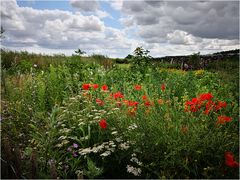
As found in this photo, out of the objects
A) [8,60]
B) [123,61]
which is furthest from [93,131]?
[123,61]

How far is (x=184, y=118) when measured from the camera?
4.04m

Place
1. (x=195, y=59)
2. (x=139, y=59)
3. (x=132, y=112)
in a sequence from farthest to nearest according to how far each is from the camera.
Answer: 1. (x=195, y=59)
2. (x=139, y=59)
3. (x=132, y=112)

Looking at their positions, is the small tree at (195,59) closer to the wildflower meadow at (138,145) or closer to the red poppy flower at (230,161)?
the wildflower meadow at (138,145)

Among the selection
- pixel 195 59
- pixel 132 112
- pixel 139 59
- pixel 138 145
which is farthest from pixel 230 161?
pixel 195 59

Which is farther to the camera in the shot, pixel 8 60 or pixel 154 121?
pixel 8 60

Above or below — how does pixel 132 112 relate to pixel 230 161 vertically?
above

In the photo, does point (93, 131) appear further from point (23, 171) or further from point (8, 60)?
point (8, 60)

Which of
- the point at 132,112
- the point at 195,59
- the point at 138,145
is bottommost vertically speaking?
the point at 138,145

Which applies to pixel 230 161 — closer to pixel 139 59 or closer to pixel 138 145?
pixel 138 145

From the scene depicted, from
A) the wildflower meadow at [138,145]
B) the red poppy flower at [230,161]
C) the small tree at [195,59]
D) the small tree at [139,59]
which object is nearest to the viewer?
the red poppy flower at [230,161]

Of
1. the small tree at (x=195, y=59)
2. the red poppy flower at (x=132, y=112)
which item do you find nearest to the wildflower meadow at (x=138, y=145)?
the red poppy flower at (x=132, y=112)

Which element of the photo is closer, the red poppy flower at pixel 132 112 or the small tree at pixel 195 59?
the red poppy flower at pixel 132 112

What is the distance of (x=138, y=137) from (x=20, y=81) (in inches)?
183

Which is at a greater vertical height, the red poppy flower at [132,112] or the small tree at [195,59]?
the small tree at [195,59]
